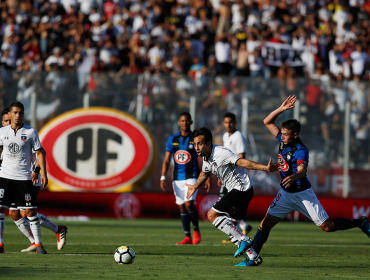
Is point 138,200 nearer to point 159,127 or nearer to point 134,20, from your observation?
point 159,127

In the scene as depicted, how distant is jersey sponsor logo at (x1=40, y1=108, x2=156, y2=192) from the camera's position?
16156 millimetres

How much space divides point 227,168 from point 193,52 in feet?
38.8

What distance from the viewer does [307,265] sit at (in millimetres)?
8008

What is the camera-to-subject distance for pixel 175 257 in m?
8.65

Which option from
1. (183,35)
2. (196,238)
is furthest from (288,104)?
(183,35)

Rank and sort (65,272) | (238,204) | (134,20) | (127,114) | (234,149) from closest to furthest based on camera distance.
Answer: (65,272)
(238,204)
(234,149)
(127,114)
(134,20)

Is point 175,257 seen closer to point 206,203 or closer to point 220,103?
point 206,203

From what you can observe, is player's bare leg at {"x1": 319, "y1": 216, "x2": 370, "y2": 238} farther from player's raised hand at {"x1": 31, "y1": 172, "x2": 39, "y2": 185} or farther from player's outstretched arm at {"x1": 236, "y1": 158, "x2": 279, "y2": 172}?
player's raised hand at {"x1": 31, "y1": 172, "x2": 39, "y2": 185}

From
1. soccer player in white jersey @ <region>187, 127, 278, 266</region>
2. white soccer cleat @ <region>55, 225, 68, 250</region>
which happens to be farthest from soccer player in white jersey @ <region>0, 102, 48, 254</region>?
soccer player in white jersey @ <region>187, 127, 278, 266</region>

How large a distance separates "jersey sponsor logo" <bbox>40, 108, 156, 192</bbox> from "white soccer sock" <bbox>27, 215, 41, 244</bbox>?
24.3 feet

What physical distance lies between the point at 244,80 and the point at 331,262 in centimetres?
860

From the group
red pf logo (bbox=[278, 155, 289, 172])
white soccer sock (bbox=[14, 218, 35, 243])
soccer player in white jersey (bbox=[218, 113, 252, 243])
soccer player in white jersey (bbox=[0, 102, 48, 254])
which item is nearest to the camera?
red pf logo (bbox=[278, 155, 289, 172])

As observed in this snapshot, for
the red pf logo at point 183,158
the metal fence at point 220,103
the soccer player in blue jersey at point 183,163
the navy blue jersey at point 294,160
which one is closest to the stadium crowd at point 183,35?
the metal fence at point 220,103

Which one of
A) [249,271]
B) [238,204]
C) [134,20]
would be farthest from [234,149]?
[134,20]
